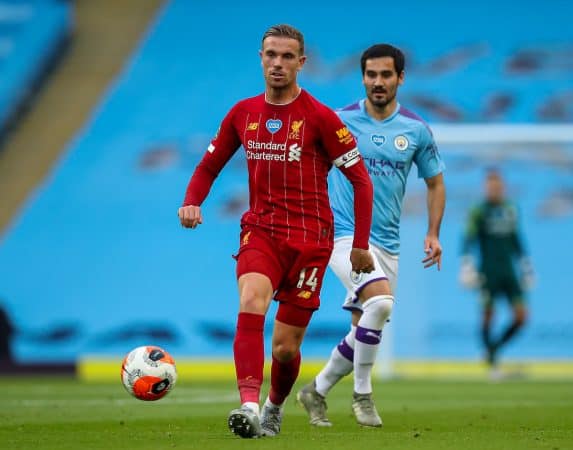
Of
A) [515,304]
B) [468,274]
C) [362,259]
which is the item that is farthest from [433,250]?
[515,304]

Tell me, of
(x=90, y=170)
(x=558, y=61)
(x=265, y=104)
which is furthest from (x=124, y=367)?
(x=558, y=61)

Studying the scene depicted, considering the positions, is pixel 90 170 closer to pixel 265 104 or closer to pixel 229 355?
pixel 229 355

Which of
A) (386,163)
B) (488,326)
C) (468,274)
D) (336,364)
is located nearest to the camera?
(386,163)

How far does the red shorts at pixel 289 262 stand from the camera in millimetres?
6492

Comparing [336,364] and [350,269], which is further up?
[350,269]

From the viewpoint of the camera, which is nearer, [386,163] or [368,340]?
[368,340]

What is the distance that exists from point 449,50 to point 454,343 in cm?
446

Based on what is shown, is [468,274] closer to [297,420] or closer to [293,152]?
[297,420]

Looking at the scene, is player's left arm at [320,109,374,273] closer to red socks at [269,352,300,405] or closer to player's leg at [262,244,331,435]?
player's leg at [262,244,331,435]

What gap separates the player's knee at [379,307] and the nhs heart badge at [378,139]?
3.15 feet

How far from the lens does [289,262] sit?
6562 mm

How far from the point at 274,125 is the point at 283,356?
1194mm

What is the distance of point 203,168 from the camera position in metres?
6.83

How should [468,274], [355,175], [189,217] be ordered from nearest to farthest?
1. [189,217]
2. [355,175]
3. [468,274]
